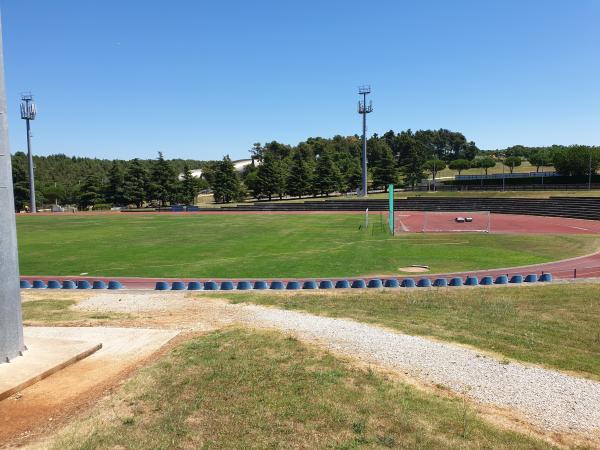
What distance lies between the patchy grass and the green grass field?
9.24 meters

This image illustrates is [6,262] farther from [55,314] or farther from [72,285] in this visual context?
[72,285]

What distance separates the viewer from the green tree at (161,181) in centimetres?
9688

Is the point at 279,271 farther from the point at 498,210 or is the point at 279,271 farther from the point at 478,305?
the point at 498,210

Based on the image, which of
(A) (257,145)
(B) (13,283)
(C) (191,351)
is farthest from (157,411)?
(A) (257,145)

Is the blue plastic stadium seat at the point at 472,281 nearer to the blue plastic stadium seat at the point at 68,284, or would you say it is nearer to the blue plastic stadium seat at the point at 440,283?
the blue plastic stadium seat at the point at 440,283

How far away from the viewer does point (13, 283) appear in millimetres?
10875

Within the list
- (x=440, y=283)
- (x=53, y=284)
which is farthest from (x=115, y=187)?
(x=440, y=283)

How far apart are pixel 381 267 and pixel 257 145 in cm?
12207

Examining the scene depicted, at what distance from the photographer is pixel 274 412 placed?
8.09 metres

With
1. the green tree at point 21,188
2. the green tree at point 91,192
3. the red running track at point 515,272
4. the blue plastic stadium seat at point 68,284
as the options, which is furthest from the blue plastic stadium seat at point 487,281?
the green tree at point 21,188

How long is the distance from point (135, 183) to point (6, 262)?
9005 cm

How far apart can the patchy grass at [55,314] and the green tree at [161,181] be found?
82.0 meters

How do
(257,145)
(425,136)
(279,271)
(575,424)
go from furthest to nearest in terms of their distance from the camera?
1. (425,136)
2. (257,145)
3. (279,271)
4. (575,424)

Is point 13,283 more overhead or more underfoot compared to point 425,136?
more underfoot
